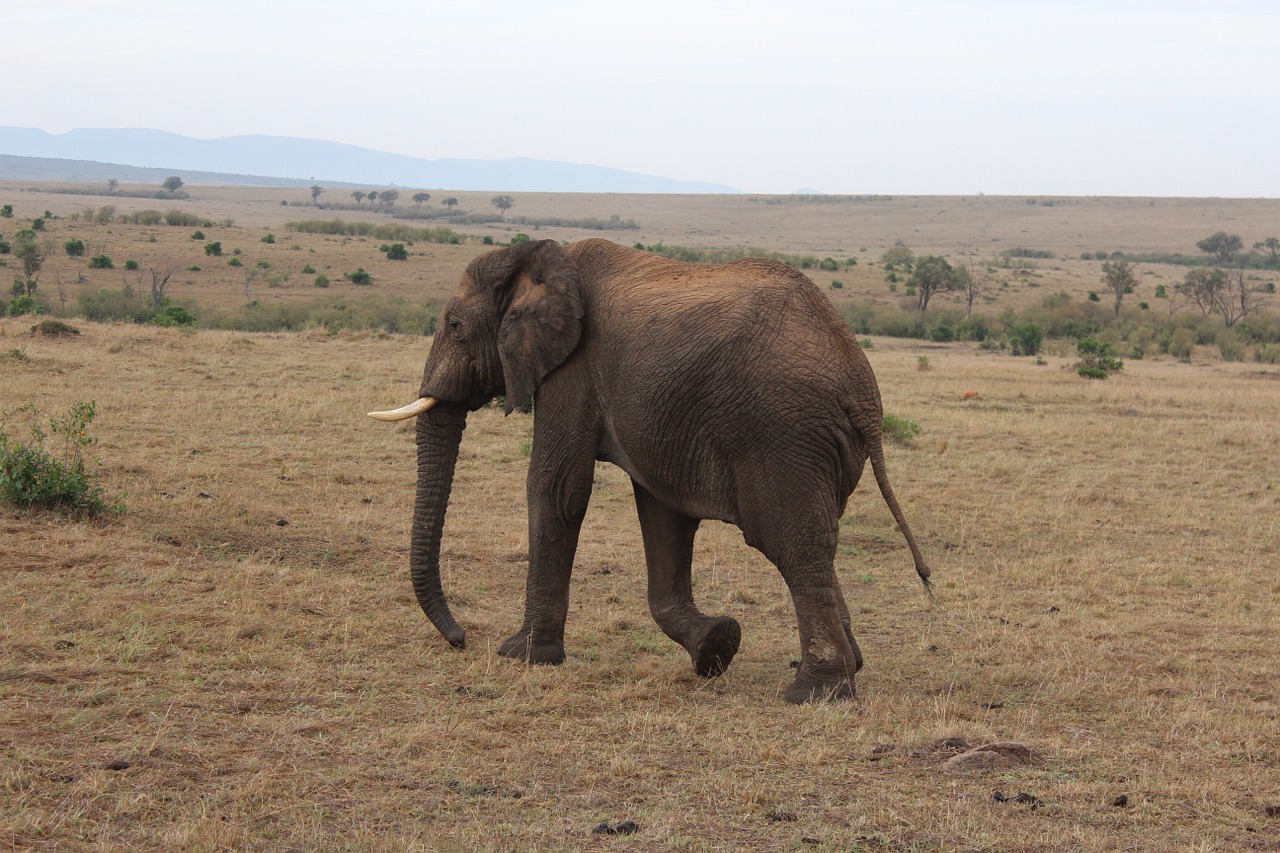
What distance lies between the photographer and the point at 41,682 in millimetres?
6188

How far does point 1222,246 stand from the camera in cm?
8200

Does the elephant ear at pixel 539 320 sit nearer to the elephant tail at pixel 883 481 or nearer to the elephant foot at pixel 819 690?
the elephant tail at pixel 883 481

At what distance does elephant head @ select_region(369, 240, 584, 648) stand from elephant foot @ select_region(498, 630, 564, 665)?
0.27m

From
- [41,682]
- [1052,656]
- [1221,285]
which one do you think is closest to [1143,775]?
[1052,656]

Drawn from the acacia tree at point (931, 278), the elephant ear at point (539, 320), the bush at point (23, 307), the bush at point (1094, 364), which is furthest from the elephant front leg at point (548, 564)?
the acacia tree at point (931, 278)

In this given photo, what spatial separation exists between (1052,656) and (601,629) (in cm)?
282

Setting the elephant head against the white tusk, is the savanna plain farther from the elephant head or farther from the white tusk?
the white tusk

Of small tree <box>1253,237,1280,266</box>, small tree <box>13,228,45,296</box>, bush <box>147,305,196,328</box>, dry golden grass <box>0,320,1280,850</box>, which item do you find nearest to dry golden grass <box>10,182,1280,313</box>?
small tree <box>13,228,45,296</box>

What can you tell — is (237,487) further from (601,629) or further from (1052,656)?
(1052,656)

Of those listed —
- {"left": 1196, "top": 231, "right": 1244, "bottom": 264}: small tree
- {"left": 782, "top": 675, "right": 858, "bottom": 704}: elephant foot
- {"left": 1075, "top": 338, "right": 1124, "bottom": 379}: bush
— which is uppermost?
{"left": 1196, "top": 231, "right": 1244, "bottom": 264}: small tree

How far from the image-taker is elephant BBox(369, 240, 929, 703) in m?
6.70

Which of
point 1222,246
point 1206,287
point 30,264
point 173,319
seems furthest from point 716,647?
point 1222,246

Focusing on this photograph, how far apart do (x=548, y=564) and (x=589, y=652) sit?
27.3 inches

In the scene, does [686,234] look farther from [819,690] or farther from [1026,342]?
[819,690]
